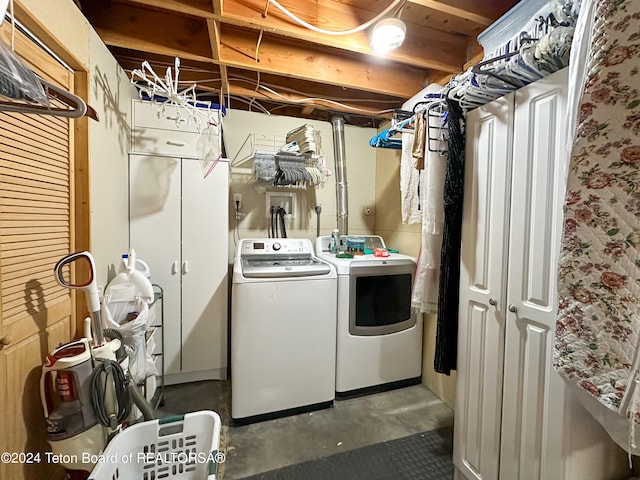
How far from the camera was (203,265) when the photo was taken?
234 cm

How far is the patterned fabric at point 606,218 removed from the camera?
77 cm

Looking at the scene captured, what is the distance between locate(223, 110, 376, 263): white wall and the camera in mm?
2783

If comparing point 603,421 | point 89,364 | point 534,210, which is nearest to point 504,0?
point 534,210

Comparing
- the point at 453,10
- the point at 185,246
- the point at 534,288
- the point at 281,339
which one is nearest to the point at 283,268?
the point at 281,339

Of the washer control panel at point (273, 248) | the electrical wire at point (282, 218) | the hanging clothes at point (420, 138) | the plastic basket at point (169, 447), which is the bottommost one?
the plastic basket at point (169, 447)

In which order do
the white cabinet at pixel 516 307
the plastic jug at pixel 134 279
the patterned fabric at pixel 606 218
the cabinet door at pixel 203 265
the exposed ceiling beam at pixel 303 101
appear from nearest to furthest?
the patterned fabric at pixel 606 218, the white cabinet at pixel 516 307, the plastic jug at pixel 134 279, the cabinet door at pixel 203 265, the exposed ceiling beam at pixel 303 101

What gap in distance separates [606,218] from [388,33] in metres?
1.39

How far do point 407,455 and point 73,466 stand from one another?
5.37ft

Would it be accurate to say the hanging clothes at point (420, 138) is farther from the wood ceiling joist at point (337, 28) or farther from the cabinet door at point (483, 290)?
the wood ceiling joist at point (337, 28)

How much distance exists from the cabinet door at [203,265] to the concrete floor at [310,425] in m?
0.31

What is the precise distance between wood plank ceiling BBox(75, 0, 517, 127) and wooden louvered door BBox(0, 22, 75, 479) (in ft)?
2.15

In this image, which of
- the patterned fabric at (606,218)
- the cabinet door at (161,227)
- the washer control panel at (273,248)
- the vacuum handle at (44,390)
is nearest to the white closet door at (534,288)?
the patterned fabric at (606,218)

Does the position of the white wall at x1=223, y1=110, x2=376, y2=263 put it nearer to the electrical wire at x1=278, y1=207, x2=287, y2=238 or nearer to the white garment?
the electrical wire at x1=278, y1=207, x2=287, y2=238

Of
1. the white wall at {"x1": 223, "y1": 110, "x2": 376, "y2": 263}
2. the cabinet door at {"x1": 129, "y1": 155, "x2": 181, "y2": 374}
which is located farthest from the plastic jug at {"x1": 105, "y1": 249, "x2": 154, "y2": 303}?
the white wall at {"x1": 223, "y1": 110, "x2": 376, "y2": 263}
